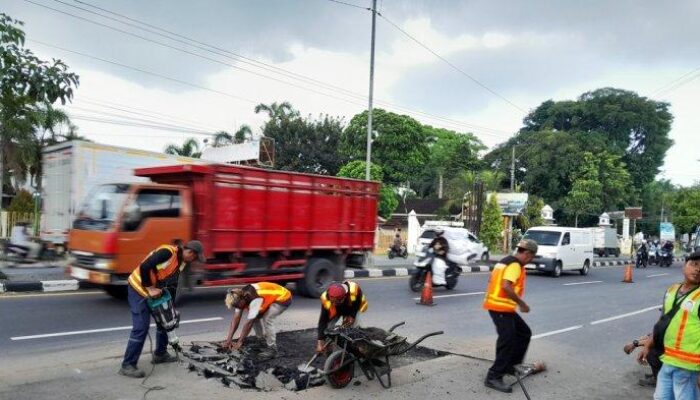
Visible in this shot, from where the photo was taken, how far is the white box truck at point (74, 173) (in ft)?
45.4

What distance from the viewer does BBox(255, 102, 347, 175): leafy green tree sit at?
136 ft

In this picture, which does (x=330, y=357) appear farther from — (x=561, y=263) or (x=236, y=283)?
(x=561, y=263)

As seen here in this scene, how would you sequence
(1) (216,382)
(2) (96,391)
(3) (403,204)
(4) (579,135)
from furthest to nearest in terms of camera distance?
(4) (579,135) → (3) (403,204) → (1) (216,382) → (2) (96,391)

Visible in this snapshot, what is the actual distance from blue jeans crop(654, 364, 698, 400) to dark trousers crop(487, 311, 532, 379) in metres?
1.70

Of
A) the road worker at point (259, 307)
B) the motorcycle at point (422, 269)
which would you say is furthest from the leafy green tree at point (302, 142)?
the road worker at point (259, 307)

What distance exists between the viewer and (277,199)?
11023mm

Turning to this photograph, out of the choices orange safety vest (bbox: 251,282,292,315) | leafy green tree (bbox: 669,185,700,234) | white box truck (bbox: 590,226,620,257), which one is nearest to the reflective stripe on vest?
orange safety vest (bbox: 251,282,292,315)

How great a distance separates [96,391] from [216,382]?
1.08m

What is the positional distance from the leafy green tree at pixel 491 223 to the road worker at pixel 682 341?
28.0 meters

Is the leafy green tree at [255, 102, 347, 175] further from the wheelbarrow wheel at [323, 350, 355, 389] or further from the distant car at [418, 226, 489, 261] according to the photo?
the wheelbarrow wheel at [323, 350, 355, 389]

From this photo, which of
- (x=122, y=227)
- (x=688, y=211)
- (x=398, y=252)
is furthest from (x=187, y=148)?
(x=688, y=211)

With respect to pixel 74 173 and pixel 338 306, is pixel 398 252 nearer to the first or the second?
pixel 74 173

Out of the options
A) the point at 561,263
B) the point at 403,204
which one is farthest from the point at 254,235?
the point at 403,204

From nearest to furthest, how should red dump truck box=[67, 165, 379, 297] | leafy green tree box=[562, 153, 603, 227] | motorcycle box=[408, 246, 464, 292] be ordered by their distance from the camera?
red dump truck box=[67, 165, 379, 297]
motorcycle box=[408, 246, 464, 292]
leafy green tree box=[562, 153, 603, 227]
